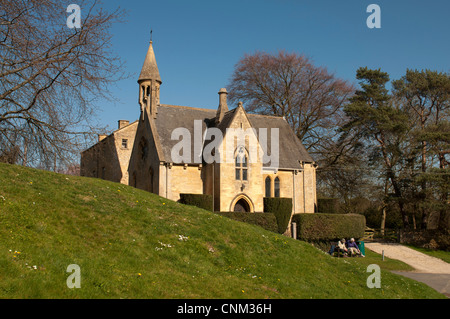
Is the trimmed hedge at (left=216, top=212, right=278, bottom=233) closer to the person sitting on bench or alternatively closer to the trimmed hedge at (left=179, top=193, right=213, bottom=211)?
the trimmed hedge at (left=179, top=193, right=213, bottom=211)

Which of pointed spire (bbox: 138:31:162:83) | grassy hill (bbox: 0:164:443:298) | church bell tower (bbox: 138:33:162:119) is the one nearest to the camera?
grassy hill (bbox: 0:164:443:298)

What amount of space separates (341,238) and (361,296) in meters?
18.3

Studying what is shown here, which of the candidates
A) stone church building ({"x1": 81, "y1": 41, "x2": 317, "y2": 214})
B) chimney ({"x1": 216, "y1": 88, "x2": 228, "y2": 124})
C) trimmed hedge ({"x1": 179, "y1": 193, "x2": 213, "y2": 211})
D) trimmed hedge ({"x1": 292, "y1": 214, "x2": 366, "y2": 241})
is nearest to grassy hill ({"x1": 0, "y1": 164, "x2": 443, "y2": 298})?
trimmed hedge ({"x1": 179, "y1": 193, "x2": 213, "y2": 211})

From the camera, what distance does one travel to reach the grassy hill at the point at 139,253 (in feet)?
31.0

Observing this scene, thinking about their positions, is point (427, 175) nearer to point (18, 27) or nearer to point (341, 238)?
point (341, 238)

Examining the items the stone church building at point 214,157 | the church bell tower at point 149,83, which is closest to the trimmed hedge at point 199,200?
the stone church building at point 214,157

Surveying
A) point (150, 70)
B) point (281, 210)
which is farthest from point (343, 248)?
point (150, 70)

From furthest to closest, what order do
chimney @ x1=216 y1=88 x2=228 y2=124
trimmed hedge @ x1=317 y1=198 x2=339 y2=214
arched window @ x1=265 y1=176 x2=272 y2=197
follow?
trimmed hedge @ x1=317 y1=198 x2=339 y2=214 → arched window @ x1=265 y1=176 x2=272 y2=197 → chimney @ x1=216 y1=88 x2=228 y2=124

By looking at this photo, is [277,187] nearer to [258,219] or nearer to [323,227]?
[323,227]

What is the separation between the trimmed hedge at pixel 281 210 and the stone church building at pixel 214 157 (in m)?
0.81

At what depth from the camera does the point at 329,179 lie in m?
42.6

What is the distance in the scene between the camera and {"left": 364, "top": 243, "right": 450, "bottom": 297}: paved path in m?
19.3

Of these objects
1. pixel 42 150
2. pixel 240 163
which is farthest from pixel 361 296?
pixel 240 163

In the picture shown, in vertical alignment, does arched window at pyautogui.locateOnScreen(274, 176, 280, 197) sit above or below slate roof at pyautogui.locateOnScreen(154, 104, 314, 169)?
below
